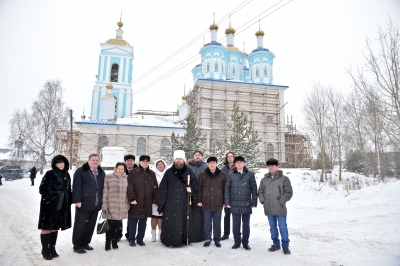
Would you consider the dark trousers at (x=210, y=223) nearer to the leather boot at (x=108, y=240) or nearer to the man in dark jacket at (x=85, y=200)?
the leather boot at (x=108, y=240)

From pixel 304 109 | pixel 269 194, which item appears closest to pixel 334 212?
pixel 269 194

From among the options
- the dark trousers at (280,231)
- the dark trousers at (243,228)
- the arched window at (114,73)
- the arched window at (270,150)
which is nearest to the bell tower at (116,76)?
the arched window at (114,73)

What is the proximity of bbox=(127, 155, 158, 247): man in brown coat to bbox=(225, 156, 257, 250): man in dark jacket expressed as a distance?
4.78 feet

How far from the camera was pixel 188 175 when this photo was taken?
4.86 meters

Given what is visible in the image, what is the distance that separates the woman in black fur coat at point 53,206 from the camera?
3850 mm

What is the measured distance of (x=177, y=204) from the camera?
4688mm

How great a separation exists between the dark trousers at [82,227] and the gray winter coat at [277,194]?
306 cm

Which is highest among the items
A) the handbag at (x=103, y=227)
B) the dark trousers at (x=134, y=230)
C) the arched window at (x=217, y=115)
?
the arched window at (x=217, y=115)

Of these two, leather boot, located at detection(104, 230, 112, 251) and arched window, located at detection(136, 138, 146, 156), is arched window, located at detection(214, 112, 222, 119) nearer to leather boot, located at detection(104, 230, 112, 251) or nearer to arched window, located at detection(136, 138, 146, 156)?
arched window, located at detection(136, 138, 146, 156)

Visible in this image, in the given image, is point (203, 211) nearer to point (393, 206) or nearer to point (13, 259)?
point (13, 259)

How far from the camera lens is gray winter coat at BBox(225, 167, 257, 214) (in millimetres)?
4564

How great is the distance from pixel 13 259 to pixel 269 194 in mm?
4110

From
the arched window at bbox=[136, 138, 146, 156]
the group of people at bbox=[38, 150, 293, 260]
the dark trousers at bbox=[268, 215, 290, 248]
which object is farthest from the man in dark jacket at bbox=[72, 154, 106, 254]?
the arched window at bbox=[136, 138, 146, 156]

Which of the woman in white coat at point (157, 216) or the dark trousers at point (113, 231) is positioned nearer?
the dark trousers at point (113, 231)
